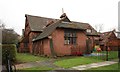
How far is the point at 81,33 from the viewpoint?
30516 millimetres

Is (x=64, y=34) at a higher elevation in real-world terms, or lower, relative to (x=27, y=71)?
higher

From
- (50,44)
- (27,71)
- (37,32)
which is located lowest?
(27,71)

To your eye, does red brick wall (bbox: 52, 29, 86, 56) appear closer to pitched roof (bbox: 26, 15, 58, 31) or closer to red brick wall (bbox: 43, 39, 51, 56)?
red brick wall (bbox: 43, 39, 51, 56)

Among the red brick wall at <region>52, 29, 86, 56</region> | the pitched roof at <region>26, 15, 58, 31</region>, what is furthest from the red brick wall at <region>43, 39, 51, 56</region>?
the pitched roof at <region>26, 15, 58, 31</region>

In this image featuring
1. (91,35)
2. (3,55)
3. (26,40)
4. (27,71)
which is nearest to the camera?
(27,71)

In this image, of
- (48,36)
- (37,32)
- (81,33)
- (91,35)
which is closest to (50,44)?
(48,36)

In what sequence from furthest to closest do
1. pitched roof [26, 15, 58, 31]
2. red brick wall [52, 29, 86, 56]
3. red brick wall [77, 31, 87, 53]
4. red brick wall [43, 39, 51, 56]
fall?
pitched roof [26, 15, 58, 31] < red brick wall [77, 31, 87, 53] < red brick wall [43, 39, 51, 56] < red brick wall [52, 29, 86, 56]

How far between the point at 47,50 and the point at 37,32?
12.1m

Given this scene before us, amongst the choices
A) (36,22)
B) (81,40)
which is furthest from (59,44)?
(36,22)

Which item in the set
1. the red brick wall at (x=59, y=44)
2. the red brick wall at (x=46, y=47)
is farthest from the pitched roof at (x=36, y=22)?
the red brick wall at (x=59, y=44)

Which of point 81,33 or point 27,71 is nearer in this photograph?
point 27,71

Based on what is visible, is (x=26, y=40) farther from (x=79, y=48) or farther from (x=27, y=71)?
(x=27, y=71)

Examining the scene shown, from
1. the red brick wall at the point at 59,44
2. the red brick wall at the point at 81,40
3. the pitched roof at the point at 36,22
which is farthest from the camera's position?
the pitched roof at the point at 36,22

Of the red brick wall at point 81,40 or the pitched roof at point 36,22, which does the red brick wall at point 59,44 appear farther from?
the pitched roof at point 36,22
